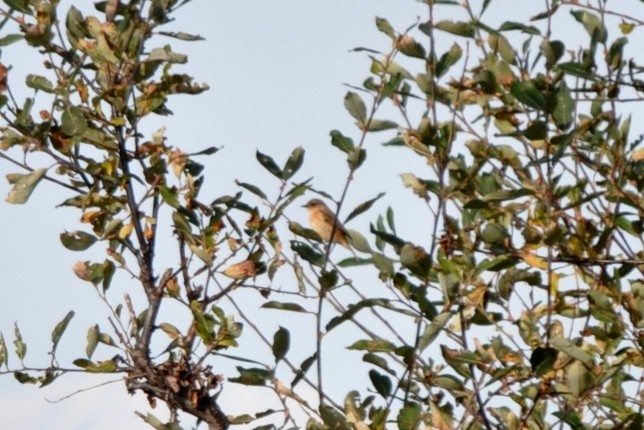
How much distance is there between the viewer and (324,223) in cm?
263

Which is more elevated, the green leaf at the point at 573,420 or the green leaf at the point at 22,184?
the green leaf at the point at 22,184

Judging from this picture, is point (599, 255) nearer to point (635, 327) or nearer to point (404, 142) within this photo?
point (635, 327)

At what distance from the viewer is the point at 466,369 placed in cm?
248

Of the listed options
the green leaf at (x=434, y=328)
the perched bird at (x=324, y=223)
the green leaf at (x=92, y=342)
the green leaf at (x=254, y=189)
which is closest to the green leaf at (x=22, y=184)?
the green leaf at (x=92, y=342)

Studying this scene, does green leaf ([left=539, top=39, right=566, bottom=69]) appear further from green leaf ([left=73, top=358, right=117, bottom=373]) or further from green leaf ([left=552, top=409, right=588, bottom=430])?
green leaf ([left=73, top=358, right=117, bottom=373])

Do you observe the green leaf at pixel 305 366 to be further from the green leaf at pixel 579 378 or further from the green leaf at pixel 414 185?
the green leaf at pixel 414 185

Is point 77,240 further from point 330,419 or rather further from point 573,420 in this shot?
point 573,420

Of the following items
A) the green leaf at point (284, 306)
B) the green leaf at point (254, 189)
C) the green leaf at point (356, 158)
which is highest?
the green leaf at point (254, 189)

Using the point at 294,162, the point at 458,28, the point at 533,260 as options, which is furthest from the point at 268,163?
the point at 533,260

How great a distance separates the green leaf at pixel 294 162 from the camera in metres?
2.70

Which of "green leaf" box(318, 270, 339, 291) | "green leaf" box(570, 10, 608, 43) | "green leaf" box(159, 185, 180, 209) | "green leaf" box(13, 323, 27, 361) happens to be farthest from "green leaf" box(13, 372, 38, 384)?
"green leaf" box(570, 10, 608, 43)

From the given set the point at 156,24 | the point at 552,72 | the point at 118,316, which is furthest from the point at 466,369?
the point at 156,24

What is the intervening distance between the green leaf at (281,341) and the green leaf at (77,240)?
0.85 metres

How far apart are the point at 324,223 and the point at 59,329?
878 millimetres
